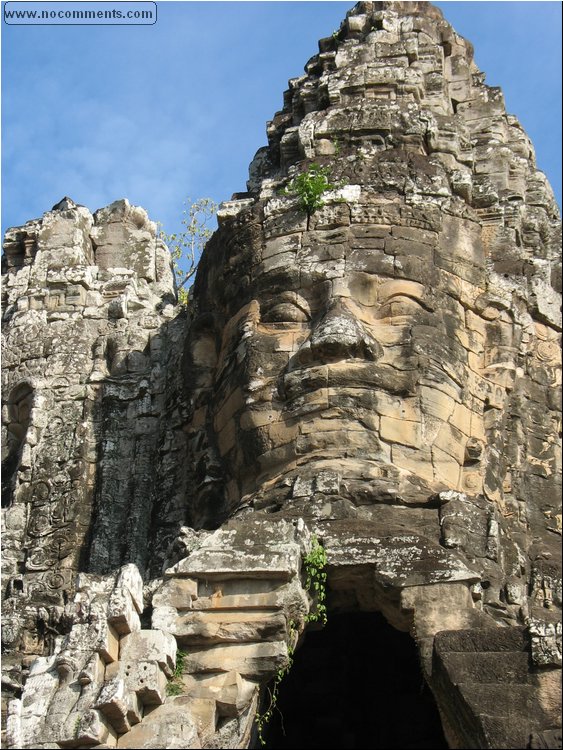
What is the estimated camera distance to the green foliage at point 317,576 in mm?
16781

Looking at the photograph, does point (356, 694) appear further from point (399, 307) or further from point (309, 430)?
point (399, 307)

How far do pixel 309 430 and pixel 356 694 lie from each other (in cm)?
302

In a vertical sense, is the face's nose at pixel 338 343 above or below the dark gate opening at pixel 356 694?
above

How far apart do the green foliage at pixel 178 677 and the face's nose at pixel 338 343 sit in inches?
149

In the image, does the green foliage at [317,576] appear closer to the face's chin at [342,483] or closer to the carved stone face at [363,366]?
the face's chin at [342,483]

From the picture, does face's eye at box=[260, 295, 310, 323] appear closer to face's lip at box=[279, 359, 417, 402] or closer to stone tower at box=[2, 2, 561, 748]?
stone tower at box=[2, 2, 561, 748]

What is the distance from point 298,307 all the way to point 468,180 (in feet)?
8.86

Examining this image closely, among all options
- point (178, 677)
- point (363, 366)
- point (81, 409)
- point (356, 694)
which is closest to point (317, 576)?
point (178, 677)

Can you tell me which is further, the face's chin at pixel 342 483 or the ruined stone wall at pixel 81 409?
the ruined stone wall at pixel 81 409

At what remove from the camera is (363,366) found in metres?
18.7

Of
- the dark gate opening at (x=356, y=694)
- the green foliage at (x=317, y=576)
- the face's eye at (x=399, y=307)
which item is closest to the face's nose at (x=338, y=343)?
the face's eye at (x=399, y=307)

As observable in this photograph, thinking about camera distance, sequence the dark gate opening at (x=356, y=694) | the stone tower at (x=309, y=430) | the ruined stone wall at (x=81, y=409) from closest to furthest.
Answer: the stone tower at (x=309, y=430)
the dark gate opening at (x=356, y=694)
the ruined stone wall at (x=81, y=409)

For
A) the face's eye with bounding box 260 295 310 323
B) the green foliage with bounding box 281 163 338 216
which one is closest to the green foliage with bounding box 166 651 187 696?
the face's eye with bounding box 260 295 310 323

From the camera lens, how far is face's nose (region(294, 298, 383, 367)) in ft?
61.2
